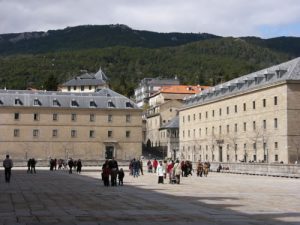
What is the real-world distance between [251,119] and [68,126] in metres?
34.7

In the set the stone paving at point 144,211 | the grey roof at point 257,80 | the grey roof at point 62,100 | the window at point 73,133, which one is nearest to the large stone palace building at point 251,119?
the grey roof at point 257,80

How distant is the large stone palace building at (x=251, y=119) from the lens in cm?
6806

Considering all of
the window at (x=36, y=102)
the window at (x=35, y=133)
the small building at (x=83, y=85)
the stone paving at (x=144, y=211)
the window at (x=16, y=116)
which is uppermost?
the small building at (x=83, y=85)

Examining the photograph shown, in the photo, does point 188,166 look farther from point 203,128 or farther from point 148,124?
point 148,124

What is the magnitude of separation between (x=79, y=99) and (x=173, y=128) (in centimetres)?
2402

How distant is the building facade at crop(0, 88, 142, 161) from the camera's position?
9506cm

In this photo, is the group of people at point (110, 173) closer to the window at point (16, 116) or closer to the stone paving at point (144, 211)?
the stone paving at point (144, 211)

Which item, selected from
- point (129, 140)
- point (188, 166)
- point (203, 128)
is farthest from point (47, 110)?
point (188, 166)

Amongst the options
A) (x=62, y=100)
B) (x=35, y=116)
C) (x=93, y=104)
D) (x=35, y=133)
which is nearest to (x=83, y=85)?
(x=93, y=104)

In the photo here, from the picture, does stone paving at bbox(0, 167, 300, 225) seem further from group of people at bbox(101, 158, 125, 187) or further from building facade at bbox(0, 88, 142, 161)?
building facade at bbox(0, 88, 142, 161)

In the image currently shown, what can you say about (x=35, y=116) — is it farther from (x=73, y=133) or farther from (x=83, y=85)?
(x=83, y=85)

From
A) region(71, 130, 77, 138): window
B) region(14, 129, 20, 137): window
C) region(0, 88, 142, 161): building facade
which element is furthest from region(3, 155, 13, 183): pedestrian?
region(71, 130, 77, 138): window

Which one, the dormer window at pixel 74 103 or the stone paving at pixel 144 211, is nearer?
the stone paving at pixel 144 211

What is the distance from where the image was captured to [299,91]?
68.5 m
